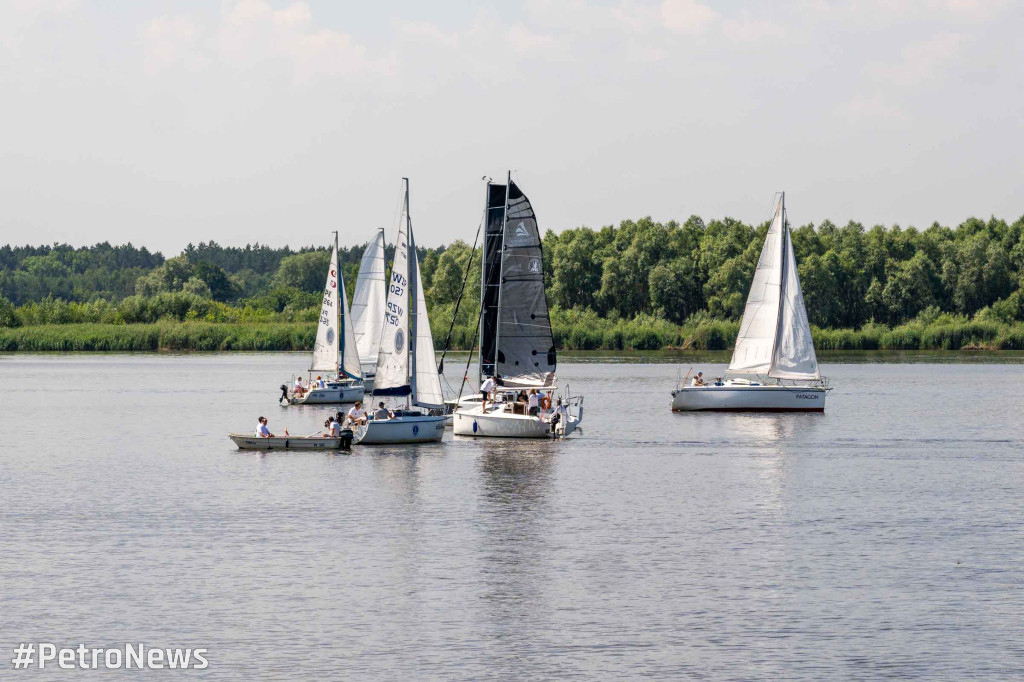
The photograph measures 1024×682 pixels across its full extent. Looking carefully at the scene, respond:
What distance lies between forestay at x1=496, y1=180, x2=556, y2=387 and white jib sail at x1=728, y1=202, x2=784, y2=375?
64.2ft

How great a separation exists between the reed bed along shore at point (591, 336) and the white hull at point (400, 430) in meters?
113

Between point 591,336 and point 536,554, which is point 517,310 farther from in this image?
point 591,336

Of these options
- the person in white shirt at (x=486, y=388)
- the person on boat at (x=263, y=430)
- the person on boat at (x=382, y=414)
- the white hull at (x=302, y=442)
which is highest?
the person in white shirt at (x=486, y=388)

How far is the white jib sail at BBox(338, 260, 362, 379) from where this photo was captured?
3659 inches

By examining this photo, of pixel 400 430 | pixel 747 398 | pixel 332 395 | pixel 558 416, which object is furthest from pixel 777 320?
pixel 332 395

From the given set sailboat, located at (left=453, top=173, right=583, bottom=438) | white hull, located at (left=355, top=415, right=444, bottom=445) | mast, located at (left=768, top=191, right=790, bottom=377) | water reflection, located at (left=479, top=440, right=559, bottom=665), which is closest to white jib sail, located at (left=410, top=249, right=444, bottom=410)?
white hull, located at (left=355, top=415, right=444, bottom=445)

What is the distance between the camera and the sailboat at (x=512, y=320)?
206ft

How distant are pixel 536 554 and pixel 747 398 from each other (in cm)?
4482

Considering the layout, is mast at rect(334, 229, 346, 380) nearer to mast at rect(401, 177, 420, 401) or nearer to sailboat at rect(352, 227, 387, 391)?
sailboat at rect(352, 227, 387, 391)

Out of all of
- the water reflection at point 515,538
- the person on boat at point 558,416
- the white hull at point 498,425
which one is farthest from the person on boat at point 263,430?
the person on boat at point 558,416

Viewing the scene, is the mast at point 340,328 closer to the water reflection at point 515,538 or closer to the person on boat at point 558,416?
the person on boat at point 558,416

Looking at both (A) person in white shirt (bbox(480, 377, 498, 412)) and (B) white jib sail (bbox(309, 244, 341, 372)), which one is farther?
(B) white jib sail (bbox(309, 244, 341, 372))

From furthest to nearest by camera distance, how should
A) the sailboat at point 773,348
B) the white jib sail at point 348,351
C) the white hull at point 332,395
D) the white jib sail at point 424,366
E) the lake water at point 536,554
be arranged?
the white jib sail at point 348,351, the white hull at point 332,395, the sailboat at point 773,348, the white jib sail at point 424,366, the lake water at point 536,554

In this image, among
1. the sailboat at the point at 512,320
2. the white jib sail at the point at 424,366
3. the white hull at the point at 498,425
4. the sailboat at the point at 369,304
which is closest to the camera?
the white jib sail at the point at 424,366
